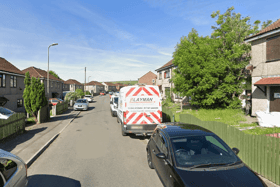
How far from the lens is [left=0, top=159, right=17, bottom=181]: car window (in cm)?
313

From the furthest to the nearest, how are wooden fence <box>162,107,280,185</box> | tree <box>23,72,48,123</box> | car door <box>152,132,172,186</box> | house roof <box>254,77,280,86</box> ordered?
1. tree <box>23,72,48,123</box>
2. house roof <box>254,77,280,86</box>
3. wooden fence <box>162,107,280,185</box>
4. car door <box>152,132,172,186</box>

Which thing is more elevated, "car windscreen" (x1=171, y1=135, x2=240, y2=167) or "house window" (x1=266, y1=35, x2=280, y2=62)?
"house window" (x1=266, y1=35, x2=280, y2=62)

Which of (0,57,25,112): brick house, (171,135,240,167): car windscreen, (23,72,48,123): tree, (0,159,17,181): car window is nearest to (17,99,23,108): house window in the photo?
(0,57,25,112): brick house

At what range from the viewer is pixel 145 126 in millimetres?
9172

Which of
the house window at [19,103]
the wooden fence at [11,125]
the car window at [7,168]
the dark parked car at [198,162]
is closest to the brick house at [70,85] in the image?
the house window at [19,103]

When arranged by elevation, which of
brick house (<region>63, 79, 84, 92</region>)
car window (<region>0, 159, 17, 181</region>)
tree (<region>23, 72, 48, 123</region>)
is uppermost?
brick house (<region>63, 79, 84, 92</region>)

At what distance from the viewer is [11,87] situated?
816 inches

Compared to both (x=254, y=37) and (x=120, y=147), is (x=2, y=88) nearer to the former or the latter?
(x=120, y=147)

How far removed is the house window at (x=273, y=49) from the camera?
448 inches

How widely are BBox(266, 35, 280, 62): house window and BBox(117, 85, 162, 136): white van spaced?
28.1 ft

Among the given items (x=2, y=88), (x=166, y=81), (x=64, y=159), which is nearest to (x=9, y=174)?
(x=64, y=159)

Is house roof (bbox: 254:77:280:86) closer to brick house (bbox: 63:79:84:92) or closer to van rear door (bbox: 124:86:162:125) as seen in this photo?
van rear door (bbox: 124:86:162:125)

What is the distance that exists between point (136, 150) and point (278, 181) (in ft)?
16.2

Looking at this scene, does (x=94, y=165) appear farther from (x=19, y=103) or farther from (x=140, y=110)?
(x=19, y=103)
